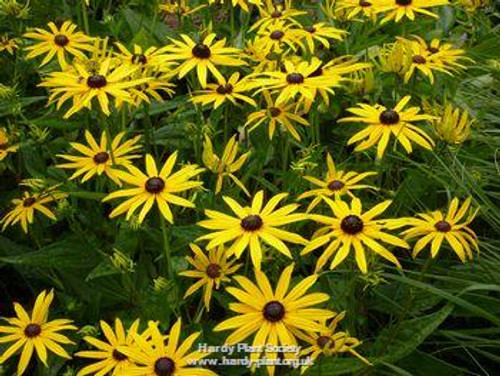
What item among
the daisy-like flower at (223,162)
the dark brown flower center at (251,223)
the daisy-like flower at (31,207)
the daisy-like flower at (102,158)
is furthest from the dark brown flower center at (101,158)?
the dark brown flower center at (251,223)

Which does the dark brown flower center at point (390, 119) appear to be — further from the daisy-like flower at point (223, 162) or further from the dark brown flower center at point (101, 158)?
the dark brown flower center at point (101, 158)

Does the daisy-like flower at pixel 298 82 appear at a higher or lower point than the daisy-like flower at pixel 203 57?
lower

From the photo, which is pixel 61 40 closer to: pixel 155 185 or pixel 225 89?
pixel 225 89

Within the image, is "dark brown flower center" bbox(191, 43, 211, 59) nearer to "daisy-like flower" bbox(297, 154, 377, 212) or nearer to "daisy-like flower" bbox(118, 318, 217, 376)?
"daisy-like flower" bbox(297, 154, 377, 212)

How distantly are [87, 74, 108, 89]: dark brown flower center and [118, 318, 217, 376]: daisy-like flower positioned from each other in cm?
53

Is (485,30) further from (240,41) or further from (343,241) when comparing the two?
(343,241)

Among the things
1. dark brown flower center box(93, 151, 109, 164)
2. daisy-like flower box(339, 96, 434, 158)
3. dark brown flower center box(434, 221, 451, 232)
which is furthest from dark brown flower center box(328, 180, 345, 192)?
dark brown flower center box(93, 151, 109, 164)

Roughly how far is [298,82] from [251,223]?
394 millimetres

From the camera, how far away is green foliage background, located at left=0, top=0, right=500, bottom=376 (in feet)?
4.58

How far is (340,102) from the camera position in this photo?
6.79 ft

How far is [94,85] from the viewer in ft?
4.89

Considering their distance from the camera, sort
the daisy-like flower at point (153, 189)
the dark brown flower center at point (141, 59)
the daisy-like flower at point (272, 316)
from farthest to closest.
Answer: the dark brown flower center at point (141, 59) < the daisy-like flower at point (153, 189) < the daisy-like flower at point (272, 316)

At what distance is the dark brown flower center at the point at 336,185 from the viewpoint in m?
1.50

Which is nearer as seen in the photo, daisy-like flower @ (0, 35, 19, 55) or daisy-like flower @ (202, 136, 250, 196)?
daisy-like flower @ (202, 136, 250, 196)
